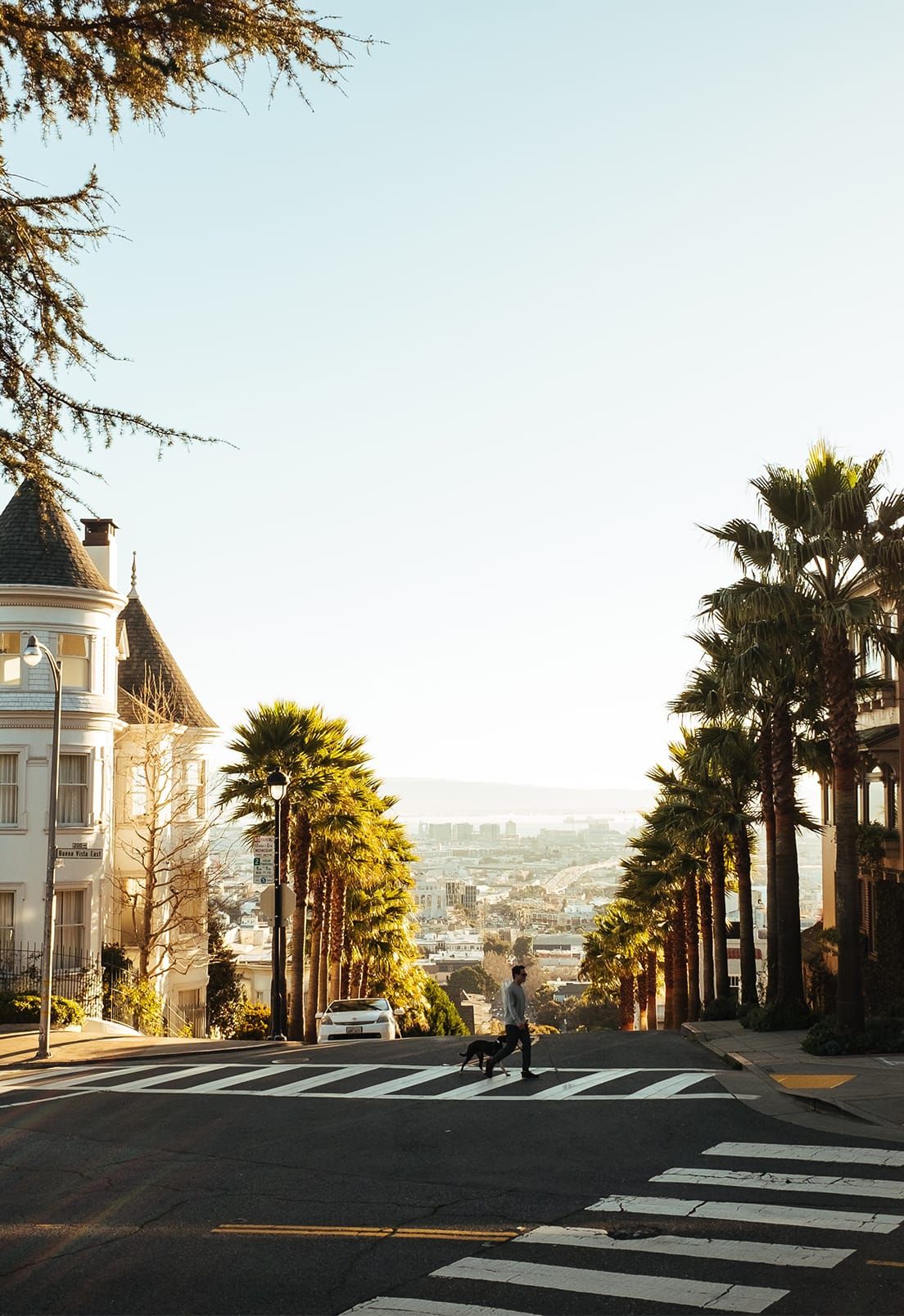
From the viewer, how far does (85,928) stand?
34531 millimetres

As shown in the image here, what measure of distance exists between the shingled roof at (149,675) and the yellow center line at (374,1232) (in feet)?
103

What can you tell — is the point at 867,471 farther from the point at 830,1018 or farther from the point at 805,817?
the point at 805,817

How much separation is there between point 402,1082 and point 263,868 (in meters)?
11.0

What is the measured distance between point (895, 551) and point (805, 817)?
13.2m

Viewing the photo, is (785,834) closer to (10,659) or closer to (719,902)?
(719,902)

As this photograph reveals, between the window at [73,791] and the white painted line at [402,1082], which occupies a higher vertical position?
the window at [73,791]

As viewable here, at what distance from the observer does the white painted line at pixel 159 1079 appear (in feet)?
61.0

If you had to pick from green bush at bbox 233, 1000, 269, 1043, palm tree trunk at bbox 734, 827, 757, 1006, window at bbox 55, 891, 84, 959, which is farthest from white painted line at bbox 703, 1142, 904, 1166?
green bush at bbox 233, 1000, 269, 1043

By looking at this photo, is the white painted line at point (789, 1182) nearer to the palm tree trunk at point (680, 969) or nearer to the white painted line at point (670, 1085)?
the white painted line at point (670, 1085)

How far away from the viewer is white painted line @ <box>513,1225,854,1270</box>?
9094mm

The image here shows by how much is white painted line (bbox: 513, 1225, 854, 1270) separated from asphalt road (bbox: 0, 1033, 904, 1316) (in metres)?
0.03

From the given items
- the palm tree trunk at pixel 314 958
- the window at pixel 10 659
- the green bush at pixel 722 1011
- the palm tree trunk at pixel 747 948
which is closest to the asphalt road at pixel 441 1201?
the green bush at pixel 722 1011

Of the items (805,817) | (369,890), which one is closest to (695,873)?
(805,817)

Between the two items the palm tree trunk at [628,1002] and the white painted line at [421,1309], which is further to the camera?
the palm tree trunk at [628,1002]
